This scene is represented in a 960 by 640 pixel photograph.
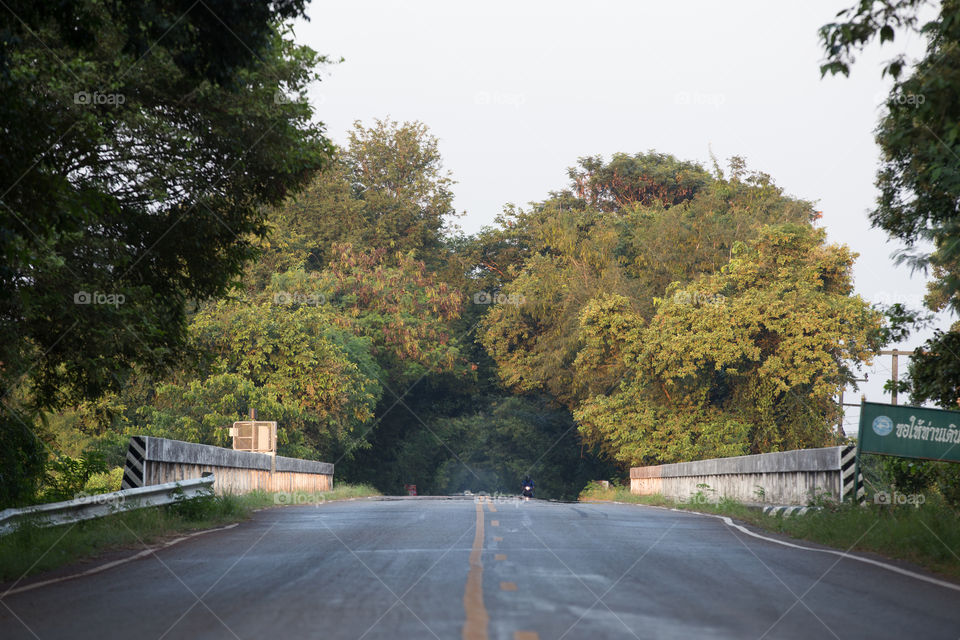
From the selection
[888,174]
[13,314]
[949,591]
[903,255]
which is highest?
[888,174]

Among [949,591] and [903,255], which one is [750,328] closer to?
[903,255]

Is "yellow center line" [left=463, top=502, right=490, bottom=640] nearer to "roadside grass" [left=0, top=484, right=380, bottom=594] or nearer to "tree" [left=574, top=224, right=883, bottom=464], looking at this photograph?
"roadside grass" [left=0, top=484, right=380, bottom=594]

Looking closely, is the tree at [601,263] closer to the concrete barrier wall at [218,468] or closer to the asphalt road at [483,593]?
Answer: the concrete barrier wall at [218,468]

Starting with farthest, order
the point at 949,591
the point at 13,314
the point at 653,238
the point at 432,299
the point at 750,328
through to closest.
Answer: the point at 432,299 → the point at 653,238 → the point at 750,328 → the point at 13,314 → the point at 949,591

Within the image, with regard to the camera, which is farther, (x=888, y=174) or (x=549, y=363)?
(x=549, y=363)

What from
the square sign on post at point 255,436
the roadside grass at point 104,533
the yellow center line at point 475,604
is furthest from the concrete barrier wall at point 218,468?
the yellow center line at point 475,604

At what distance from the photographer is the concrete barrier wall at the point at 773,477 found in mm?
18987

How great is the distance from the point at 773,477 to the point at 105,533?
14.3m

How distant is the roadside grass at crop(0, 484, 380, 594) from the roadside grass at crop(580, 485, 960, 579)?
391 inches

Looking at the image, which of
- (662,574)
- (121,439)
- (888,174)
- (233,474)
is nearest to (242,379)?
(121,439)

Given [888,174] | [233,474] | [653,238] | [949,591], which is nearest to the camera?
[949,591]

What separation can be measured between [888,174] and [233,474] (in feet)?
57.6

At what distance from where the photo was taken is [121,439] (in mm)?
41469

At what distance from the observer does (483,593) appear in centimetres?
901
